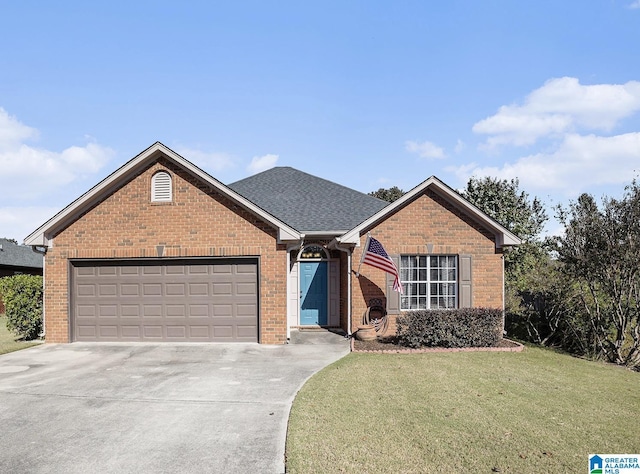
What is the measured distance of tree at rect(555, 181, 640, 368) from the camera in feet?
36.4

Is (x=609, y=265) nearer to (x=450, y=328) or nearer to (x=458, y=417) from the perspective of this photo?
(x=450, y=328)

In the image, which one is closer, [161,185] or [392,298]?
[161,185]

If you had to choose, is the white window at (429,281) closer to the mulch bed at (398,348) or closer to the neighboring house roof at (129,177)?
the mulch bed at (398,348)

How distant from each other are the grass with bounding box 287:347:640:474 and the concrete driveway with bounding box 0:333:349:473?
0.53 metres

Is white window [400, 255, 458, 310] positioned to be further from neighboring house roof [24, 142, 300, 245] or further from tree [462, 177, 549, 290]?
tree [462, 177, 549, 290]

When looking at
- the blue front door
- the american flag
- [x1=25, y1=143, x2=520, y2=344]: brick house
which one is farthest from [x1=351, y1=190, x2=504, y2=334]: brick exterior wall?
the blue front door

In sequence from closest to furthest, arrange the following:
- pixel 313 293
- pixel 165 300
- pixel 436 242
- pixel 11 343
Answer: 1. pixel 165 300
2. pixel 11 343
3. pixel 436 242
4. pixel 313 293

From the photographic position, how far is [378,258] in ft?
40.9

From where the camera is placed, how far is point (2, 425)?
6.32 meters

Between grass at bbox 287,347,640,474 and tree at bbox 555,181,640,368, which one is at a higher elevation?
tree at bbox 555,181,640,368

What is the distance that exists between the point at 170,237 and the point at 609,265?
11475 millimetres

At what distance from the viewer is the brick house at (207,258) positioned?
12594 millimetres

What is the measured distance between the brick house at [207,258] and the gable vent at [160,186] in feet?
0.09
